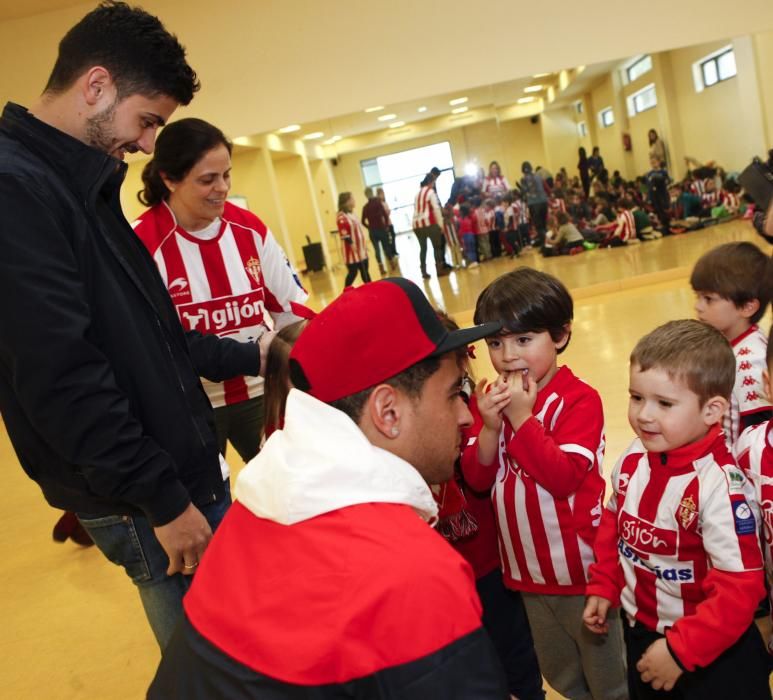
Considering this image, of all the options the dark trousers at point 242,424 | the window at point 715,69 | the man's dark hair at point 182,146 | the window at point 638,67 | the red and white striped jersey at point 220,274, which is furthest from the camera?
the window at point 715,69

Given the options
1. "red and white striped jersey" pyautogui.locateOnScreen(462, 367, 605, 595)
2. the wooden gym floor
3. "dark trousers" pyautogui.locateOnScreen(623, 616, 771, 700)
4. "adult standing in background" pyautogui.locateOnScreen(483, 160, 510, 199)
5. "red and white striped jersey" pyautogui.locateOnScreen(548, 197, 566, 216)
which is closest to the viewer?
"dark trousers" pyautogui.locateOnScreen(623, 616, 771, 700)

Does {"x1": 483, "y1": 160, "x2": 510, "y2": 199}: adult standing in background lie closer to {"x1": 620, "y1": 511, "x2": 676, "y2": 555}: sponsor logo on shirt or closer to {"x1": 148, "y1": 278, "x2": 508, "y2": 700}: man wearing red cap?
{"x1": 620, "y1": 511, "x2": 676, "y2": 555}: sponsor logo on shirt

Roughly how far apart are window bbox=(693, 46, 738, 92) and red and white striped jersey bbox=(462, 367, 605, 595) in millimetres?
10058

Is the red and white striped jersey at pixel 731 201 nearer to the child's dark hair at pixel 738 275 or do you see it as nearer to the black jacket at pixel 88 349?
the child's dark hair at pixel 738 275

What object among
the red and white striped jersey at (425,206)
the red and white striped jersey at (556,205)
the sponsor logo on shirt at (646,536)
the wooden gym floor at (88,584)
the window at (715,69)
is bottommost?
the wooden gym floor at (88,584)

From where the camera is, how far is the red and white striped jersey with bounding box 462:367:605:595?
166cm

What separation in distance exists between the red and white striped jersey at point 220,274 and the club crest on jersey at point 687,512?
63.4 inches

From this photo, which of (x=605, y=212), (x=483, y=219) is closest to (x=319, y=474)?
(x=483, y=219)

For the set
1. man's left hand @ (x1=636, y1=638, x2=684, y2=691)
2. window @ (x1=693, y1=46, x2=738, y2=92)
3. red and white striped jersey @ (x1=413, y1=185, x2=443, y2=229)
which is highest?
window @ (x1=693, y1=46, x2=738, y2=92)

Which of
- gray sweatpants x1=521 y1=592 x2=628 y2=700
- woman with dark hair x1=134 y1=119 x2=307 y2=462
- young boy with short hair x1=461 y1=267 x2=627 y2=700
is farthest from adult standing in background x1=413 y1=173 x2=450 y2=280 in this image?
gray sweatpants x1=521 y1=592 x2=628 y2=700

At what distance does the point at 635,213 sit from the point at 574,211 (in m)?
1.28

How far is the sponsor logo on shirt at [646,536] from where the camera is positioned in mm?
1443

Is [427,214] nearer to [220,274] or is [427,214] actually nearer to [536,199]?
[536,199]

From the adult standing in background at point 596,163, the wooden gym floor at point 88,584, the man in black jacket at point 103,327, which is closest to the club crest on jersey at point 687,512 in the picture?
the man in black jacket at point 103,327
